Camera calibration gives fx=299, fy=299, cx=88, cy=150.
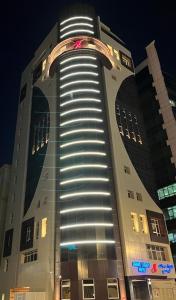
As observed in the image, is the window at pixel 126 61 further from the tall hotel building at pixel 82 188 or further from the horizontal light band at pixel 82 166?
the horizontal light band at pixel 82 166

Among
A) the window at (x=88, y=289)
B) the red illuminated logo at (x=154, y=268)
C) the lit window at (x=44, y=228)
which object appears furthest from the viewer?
the lit window at (x=44, y=228)

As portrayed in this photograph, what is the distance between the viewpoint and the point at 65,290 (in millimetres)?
45969

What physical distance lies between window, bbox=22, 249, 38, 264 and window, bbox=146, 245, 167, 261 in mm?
20466

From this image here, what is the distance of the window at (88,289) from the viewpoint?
44.6 meters

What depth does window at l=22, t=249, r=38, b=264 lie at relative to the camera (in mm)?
54375

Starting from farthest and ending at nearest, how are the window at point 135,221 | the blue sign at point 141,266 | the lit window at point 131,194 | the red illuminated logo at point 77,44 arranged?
the red illuminated logo at point 77,44 → the lit window at point 131,194 → the window at point 135,221 → the blue sign at point 141,266

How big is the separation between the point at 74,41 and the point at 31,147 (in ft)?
92.9

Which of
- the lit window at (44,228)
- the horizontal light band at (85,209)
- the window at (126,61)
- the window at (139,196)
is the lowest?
the lit window at (44,228)

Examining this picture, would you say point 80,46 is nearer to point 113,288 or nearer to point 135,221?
point 135,221

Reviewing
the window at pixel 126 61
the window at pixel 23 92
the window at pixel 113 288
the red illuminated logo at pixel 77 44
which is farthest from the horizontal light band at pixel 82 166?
the window at pixel 23 92

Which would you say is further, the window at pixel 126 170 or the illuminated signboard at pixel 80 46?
the illuminated signboard at pixel 80 46

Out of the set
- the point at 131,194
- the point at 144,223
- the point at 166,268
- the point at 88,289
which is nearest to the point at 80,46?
the point at 131,194

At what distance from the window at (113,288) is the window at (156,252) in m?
9.74

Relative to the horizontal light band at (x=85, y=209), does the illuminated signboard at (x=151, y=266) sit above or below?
below
